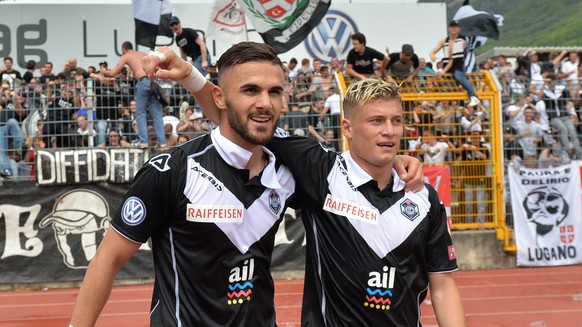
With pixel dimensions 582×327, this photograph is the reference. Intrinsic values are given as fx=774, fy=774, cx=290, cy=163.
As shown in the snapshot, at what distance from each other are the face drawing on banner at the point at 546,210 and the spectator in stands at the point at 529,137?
0.54 m

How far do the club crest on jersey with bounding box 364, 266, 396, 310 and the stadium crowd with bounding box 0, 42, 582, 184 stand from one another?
29.7ft

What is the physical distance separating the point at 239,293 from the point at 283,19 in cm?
1132

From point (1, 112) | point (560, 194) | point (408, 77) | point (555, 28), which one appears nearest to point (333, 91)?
point (408, 77)

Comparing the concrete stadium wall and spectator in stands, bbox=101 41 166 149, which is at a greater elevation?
spectator in stands, bbox=101 41 166 149

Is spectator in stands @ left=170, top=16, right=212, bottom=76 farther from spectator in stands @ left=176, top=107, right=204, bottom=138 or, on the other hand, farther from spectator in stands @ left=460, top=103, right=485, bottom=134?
spectator in stands @ left=460, top=103, right=485, bottom=134

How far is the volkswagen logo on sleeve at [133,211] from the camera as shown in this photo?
3.17 metres

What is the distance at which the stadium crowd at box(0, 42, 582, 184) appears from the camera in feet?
40.9

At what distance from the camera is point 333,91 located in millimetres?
13055

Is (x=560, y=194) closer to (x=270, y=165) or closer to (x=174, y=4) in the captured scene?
(x=270, y=165)

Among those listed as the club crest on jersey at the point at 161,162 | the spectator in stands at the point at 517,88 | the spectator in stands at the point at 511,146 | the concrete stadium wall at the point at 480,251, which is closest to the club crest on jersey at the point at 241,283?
the club crest on jersey at the point at 161,162

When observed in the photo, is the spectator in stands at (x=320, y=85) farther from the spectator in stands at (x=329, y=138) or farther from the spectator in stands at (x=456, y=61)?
the spectator in stands at (x=456, y=61)

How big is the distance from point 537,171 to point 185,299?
11.2 m

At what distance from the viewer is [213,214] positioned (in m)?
3.30

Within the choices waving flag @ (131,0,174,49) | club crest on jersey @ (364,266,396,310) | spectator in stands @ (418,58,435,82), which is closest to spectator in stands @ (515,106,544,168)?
spectator in stands @ (418,58,435,82)
